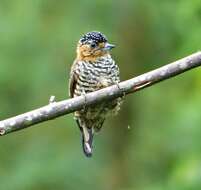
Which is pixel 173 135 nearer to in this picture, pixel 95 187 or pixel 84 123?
pixel 95 187

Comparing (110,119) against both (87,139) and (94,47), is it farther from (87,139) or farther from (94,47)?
(94,47)

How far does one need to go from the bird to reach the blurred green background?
289 cm

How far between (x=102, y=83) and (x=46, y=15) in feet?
16.4

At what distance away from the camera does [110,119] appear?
41.5 feet

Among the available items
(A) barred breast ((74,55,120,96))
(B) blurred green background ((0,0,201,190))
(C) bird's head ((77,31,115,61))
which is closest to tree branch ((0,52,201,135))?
(A) barred breast ((74,55,120,96))

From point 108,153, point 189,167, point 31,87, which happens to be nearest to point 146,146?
point 108,153

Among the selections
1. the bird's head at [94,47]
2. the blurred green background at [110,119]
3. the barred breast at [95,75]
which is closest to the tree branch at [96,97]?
the barred breast at [95,75]

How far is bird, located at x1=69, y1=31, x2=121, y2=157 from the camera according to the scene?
28.0 ft

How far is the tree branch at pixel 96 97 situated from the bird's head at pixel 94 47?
4.07 ft

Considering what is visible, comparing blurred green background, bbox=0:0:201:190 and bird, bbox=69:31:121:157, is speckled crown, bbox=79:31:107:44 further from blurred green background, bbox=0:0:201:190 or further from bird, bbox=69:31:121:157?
blurred green background, bbox=0:0:201:190

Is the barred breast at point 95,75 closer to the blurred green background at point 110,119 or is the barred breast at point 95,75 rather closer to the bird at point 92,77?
the bird at point 92,77

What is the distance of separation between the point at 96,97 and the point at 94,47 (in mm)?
1290

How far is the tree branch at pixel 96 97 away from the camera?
7.36 metres

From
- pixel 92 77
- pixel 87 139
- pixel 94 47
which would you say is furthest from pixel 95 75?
pixel 87 139
